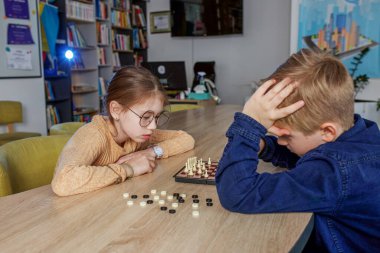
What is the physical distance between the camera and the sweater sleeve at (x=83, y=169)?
96 centimetres

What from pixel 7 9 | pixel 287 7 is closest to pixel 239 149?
pixel 7 9

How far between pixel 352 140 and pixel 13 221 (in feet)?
2.64

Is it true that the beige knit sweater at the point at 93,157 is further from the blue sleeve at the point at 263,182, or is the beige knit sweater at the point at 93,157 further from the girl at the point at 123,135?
the blue sleeve at the point at 263,182

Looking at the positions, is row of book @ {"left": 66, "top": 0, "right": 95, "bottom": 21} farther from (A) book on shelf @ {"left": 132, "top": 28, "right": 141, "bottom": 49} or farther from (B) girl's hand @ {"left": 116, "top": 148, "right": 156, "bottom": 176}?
(B) girl's hand @ {"left": 116, "top": 148, "right": 156, "bottom": 176}

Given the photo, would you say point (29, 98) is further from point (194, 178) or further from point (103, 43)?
point (194, 178)

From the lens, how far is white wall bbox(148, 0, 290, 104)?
205 inches

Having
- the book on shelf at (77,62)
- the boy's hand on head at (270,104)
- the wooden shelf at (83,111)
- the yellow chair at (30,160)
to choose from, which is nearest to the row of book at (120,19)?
the book on shelf at (77,62)

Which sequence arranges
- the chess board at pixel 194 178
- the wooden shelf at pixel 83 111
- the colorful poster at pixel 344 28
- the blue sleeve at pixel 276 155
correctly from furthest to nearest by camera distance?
1. the wooden shelf at pixel 83 111
2. the colorful poster at pixel 344 28
3. the blue sleeve at pixel 276 155
4. the chess board at pixel 194 178

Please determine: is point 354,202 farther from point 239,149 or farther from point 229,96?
point 229,96

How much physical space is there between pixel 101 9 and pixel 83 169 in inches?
181

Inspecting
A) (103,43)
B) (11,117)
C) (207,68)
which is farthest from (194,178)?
(207,68)

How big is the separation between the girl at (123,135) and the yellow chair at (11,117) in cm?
259

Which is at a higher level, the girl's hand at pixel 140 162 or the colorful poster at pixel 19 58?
the colorful poster at pixel 19 58

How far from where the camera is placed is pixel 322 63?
2.78ft
